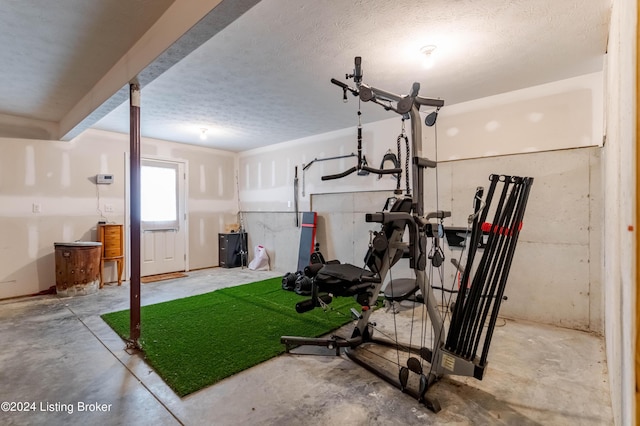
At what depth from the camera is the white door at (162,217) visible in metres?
5.71

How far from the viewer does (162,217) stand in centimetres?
595

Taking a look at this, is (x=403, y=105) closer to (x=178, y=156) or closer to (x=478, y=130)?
(x=478, y=130)

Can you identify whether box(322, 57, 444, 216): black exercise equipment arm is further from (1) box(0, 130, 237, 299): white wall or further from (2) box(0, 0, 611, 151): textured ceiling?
(1) box(0, 130, 237, 299): white wall

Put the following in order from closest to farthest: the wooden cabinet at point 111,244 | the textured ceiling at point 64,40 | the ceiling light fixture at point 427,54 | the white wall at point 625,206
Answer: the white wall at point 625,206, the textured ceiling at point 64,40, the ceiling light fixture at point 427,54, the wooden cabinet at point 111,244

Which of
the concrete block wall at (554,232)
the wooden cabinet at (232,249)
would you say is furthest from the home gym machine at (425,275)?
the wooden cabinet at (232,249)

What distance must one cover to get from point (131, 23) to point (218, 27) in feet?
2.83

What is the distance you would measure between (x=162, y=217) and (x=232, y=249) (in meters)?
1.50

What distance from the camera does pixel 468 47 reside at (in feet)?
8.42

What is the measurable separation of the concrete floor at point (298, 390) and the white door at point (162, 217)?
112 inches

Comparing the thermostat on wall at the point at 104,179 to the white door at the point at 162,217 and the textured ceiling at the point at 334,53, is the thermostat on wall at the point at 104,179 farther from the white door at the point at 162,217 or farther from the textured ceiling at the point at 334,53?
the textured ceiling at the point at 334,53

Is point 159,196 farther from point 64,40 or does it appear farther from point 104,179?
point 64,40

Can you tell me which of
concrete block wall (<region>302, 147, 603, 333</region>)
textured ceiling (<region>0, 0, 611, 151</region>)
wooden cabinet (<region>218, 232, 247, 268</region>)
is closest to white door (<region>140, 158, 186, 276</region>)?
wooden cabinet (<region>218, 232, 247, 268</region>)

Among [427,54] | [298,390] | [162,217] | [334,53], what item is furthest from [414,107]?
[162,217]

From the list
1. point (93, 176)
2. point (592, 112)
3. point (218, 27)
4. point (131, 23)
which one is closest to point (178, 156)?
point (93, 176)
